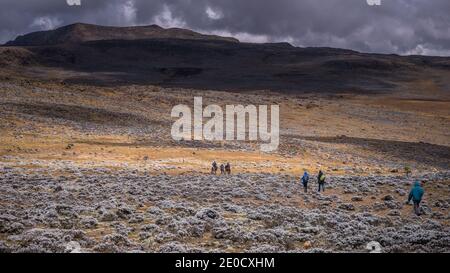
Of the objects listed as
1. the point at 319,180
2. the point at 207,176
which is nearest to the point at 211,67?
the point at 207,176

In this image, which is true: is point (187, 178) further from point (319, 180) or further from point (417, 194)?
point (417, 194)

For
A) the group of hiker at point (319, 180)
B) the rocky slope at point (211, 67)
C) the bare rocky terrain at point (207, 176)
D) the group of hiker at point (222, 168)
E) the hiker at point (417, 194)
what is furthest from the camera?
the rocky slope at point (211, 67)

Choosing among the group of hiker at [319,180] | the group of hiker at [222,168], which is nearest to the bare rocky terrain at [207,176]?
the group of hiker at [319,180]

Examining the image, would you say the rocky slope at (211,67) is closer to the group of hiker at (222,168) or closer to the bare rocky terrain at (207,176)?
the bare rocky terrain at (207,176)

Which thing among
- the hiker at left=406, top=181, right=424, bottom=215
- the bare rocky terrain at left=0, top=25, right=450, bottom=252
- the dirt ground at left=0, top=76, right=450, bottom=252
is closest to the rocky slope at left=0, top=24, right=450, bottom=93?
the bare rocky terrain at left=0, top=25, right=450, bottom=252

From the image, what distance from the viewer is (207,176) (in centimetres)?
2977

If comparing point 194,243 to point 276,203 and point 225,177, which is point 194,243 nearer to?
Answer: point 276,203

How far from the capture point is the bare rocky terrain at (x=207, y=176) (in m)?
14.6

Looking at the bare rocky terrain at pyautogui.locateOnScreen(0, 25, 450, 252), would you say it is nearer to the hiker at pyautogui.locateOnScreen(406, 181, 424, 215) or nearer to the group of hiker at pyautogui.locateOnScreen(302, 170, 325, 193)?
the hiker at pyautogui.locateOnScreen(406, 181, 424, 215)

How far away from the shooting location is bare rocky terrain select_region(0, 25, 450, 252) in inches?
574

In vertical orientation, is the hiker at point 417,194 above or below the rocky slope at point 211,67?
below

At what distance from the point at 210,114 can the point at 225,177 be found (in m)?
41.3

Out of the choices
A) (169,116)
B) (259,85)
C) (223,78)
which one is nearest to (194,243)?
(169,116)
